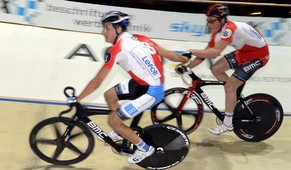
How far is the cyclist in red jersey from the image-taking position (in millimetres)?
4230

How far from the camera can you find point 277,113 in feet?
15.6

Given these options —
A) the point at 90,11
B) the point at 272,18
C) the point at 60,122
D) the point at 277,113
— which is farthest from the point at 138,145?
the point at 272,18

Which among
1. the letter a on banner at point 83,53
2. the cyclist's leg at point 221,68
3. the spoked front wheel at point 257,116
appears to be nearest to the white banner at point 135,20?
the letter a on banner at point 83,53

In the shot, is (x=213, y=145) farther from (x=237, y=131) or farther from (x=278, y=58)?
(x=278, y=58)

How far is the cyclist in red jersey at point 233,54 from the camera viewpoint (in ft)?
13.9

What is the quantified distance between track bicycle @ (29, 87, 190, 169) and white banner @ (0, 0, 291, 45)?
3892 mm

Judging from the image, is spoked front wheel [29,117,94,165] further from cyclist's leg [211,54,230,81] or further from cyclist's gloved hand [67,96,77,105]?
cyclist's leg [211,54,230,81]

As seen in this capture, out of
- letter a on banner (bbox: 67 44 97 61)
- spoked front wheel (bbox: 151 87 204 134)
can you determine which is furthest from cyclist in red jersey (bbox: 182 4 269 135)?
letter a on banner (bbox: 67 44 97 61)

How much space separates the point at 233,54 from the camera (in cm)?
473

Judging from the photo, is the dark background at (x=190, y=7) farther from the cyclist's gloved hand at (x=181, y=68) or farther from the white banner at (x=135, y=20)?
the cyclist's gloved hand at (x=181, y=68)

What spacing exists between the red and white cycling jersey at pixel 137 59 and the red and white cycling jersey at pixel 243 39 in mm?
999

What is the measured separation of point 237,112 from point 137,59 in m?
1.75

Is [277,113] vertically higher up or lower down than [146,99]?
lower down

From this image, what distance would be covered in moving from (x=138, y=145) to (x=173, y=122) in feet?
4.52
